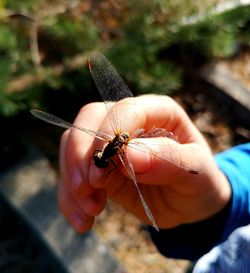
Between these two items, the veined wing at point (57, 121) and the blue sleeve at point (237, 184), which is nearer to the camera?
the veined wing at point (57, 121)

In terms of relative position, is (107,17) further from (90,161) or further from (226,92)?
(90,161)

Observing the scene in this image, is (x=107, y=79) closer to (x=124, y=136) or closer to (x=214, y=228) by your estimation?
(x=124, y=136)

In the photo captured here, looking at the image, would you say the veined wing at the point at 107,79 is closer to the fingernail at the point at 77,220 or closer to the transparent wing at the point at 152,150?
the transparent wing at the point at 152,150

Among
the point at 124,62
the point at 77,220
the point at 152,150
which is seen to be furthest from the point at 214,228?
the point at 124,62

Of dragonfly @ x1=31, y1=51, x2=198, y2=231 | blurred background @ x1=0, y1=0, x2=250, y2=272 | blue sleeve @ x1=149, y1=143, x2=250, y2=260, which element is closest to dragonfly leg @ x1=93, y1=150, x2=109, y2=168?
dragonfly @ x1=31, y1=51, x2=198, y2=231

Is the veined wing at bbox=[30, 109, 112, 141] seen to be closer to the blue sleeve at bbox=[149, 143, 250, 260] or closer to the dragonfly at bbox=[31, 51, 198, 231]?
the dragonfly at bbox=[31, 51, 198, 231]

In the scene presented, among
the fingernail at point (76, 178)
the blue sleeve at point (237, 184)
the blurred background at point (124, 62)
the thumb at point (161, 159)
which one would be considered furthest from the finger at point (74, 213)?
the blurred background at point (124, 62)

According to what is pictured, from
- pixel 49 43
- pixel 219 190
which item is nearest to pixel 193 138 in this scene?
pixel 219 190
